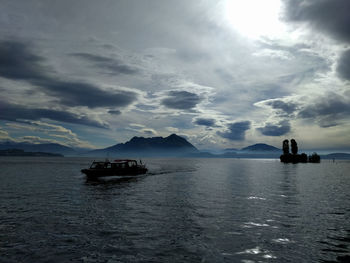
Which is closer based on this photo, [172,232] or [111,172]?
[172,232]

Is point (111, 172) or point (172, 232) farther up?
point (111, 172)

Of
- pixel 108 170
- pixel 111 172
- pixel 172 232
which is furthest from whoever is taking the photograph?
pixel 111 172

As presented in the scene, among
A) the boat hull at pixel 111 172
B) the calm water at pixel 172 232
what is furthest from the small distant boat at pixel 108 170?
the calm water at pixel 172 232

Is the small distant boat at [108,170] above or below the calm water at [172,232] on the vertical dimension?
above

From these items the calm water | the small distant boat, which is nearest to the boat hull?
the small distant boat

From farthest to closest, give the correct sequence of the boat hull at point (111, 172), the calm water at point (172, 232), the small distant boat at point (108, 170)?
1. the small distant boat at point (108, 170)
2. the boat hull at point (111, 172)
3. the calm water at point (172, 232)

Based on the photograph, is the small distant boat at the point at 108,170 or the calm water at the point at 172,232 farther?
the small distant boat at the point at 108,170

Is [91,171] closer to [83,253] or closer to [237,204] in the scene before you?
[237,204]

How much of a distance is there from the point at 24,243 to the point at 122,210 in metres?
10.5

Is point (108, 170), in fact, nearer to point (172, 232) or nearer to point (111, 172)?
point (111, 172)

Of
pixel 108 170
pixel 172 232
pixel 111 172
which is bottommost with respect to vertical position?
pixel 172 232

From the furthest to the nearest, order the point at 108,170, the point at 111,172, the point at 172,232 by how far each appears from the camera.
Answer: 1. the point at 111,172
2. the point at 108,170
3. the point at 172,232

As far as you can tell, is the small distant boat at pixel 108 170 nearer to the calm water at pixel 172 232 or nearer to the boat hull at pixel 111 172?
the boat hull at pixel 111 172

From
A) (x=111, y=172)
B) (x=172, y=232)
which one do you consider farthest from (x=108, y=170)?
(x=172, y=232)
